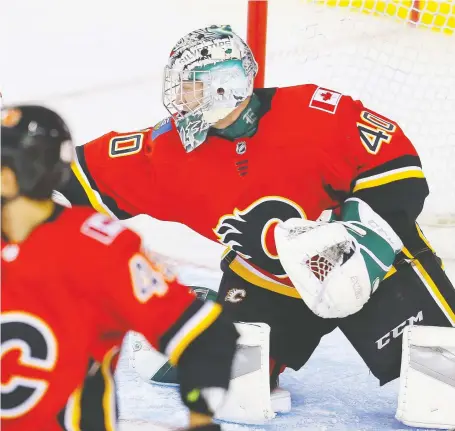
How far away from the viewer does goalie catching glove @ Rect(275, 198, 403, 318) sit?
1.72 meters

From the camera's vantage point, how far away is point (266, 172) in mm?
1843

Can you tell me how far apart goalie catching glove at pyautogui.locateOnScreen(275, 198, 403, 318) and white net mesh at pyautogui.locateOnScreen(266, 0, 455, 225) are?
1.27 meters

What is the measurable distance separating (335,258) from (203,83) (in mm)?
416

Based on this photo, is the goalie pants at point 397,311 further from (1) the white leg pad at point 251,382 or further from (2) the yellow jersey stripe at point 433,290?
(1) the white leg pad at point 251,382

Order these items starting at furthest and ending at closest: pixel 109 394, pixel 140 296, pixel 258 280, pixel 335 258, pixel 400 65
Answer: pixel 400 65 < pixel 258 280 < pixel 335 258 < pixel 109 394 < pixel 140 296

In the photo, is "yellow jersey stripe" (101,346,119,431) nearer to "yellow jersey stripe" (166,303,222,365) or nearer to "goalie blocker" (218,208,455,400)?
"yellow jersey stripe" (166,303,222,365)

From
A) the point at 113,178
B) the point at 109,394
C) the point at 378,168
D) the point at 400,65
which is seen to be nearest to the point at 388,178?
the point at 378,168

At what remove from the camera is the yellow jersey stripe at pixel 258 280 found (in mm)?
1990

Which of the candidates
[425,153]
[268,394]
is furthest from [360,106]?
[425,153]

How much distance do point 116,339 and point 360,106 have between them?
35.6 inches

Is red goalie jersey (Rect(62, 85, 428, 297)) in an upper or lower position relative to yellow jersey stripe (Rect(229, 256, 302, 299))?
upper

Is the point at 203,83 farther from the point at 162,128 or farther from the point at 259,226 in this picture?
the point at 259,226

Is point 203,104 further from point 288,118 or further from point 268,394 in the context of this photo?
point 268,394

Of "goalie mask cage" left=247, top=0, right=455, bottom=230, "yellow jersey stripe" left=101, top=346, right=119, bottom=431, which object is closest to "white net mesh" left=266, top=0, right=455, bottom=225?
"goalie mask cage" left=247, top=0, right=455, bottom=230
